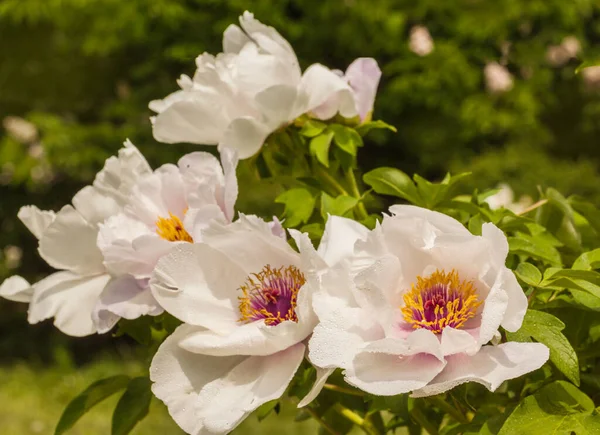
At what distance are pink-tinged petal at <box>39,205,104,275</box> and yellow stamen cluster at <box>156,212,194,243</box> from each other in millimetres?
51

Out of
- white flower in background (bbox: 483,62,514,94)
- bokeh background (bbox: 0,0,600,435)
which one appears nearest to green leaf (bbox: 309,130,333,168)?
bokeh background (bbox: 0,0,600,435)

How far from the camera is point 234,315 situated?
1.85 ft

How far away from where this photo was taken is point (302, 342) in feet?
1.75

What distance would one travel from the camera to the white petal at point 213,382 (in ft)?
1.66

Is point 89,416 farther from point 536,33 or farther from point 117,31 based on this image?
point 536,33

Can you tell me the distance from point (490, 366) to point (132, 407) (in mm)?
319

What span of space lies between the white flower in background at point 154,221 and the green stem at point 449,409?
19 cm

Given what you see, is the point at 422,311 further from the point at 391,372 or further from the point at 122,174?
the point at 122,174

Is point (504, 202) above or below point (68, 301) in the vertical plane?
below

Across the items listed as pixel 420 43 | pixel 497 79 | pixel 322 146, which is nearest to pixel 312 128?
pixel 322 146

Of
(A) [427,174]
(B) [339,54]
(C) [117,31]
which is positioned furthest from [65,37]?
(A) [427,174]

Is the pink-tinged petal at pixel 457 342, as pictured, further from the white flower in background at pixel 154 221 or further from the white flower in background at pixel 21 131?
the white flower in background at pixel 21 131

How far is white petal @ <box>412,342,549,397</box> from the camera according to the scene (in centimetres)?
46

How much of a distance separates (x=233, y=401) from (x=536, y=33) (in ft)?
14.8
